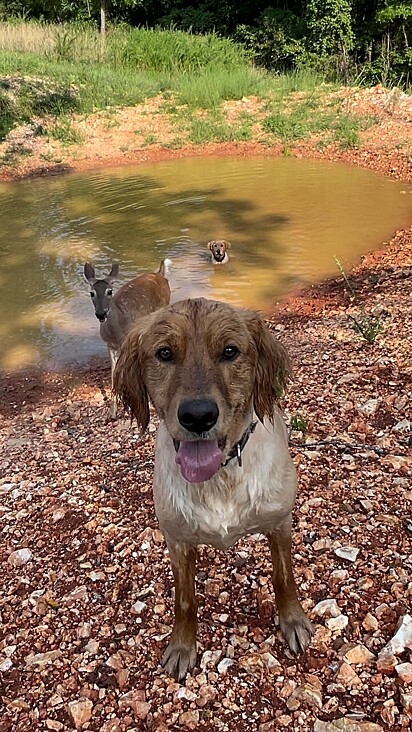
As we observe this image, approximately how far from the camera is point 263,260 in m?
9.74

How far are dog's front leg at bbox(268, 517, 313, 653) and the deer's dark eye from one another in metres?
0.97

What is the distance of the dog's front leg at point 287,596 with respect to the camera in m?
2.80

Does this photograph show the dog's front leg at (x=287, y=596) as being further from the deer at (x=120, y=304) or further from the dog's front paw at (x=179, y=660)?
the deer at (x=120, y=304)

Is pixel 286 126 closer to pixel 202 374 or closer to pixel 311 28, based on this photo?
pixel 311 28

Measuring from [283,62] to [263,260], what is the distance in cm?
2141

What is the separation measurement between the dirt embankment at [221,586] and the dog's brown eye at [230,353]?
1469 mm

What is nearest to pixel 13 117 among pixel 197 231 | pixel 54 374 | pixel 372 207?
pixel 197 231

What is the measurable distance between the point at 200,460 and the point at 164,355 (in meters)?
0.47

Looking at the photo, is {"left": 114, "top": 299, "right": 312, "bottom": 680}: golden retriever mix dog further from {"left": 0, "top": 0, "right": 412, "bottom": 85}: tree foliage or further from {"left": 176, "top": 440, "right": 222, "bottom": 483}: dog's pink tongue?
{"left": 0, "top": 0, "right": 412, "bottom": 85}: tree foliage

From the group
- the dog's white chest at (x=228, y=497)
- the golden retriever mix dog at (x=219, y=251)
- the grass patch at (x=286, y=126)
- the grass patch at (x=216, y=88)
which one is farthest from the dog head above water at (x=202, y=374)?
the grass patch at (x=216, y=88)

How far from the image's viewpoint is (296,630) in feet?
9.46

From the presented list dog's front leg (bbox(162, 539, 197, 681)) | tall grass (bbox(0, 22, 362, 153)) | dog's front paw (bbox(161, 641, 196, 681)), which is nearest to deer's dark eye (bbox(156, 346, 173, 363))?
dog's front leg (bbox(162, 539, 197, 681))

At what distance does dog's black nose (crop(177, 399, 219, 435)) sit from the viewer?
2203 mm

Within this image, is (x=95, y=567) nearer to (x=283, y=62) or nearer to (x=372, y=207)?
(x=372, y=207)
